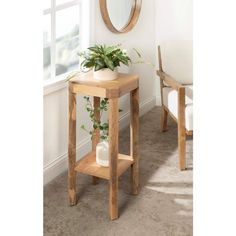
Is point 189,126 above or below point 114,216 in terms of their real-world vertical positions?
above

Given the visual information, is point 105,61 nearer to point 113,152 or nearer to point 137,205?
point 113,152

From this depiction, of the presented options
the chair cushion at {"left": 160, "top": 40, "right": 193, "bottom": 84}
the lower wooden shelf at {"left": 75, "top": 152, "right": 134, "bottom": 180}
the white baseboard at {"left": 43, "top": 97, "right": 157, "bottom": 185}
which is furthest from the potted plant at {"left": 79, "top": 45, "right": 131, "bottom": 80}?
the chair cushion at {"left": 160, "top": 40, "right": 193, "bottom": 84}

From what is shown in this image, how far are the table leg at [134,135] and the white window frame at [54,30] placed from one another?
503 mm

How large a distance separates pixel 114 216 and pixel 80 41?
4.19 feet

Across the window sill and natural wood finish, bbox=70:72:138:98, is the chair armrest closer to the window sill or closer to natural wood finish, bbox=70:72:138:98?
natural wood finish, bbox=70:72:138:98

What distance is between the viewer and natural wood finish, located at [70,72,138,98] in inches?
98.4

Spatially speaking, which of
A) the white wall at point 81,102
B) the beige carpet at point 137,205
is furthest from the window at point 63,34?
the beige carpet at point 137,205

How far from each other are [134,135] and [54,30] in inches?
31.8

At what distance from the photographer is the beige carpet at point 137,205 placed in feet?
8.07

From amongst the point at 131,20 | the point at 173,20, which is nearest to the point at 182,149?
the point at 131,20
